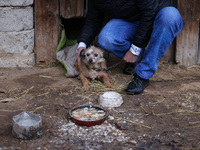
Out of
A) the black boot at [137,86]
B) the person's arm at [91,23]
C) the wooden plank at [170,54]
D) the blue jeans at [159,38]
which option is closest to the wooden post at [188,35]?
the wooden plank at [170,54]

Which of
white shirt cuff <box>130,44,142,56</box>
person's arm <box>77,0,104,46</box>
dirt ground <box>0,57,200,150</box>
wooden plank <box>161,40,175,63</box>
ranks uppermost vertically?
person's arm <box>77,0,104,46</box>

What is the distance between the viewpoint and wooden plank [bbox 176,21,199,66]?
212 inches

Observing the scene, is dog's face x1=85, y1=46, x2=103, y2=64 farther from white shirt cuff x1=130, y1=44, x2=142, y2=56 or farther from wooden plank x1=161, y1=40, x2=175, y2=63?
wooden plank x1=161, y1=40, x2=175, y2=63

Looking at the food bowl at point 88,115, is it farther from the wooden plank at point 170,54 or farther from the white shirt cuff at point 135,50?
the wooden plank at point 170,54

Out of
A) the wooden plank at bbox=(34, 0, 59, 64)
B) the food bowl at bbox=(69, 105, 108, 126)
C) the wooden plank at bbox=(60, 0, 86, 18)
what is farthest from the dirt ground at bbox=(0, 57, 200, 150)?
the wooden plank at bbox=(60, 0, 86, 18)

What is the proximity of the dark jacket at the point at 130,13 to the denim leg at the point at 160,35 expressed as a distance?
0.34 ft

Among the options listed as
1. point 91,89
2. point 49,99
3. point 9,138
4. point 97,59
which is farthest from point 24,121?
point 97,59

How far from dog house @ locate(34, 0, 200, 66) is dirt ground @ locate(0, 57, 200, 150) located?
1.49ft

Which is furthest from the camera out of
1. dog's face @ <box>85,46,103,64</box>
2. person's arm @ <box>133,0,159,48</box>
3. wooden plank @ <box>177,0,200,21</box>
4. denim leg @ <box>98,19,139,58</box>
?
wooden plank @ <box>177,0,200,21</box>

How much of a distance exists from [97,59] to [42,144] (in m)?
2.40

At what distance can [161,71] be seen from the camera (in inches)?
201

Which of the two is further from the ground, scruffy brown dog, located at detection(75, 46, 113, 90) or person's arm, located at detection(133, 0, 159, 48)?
person's arm, located at detection(133, 0, 159, 48)

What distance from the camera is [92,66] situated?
4.75m

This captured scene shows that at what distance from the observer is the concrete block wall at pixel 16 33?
4.95m
